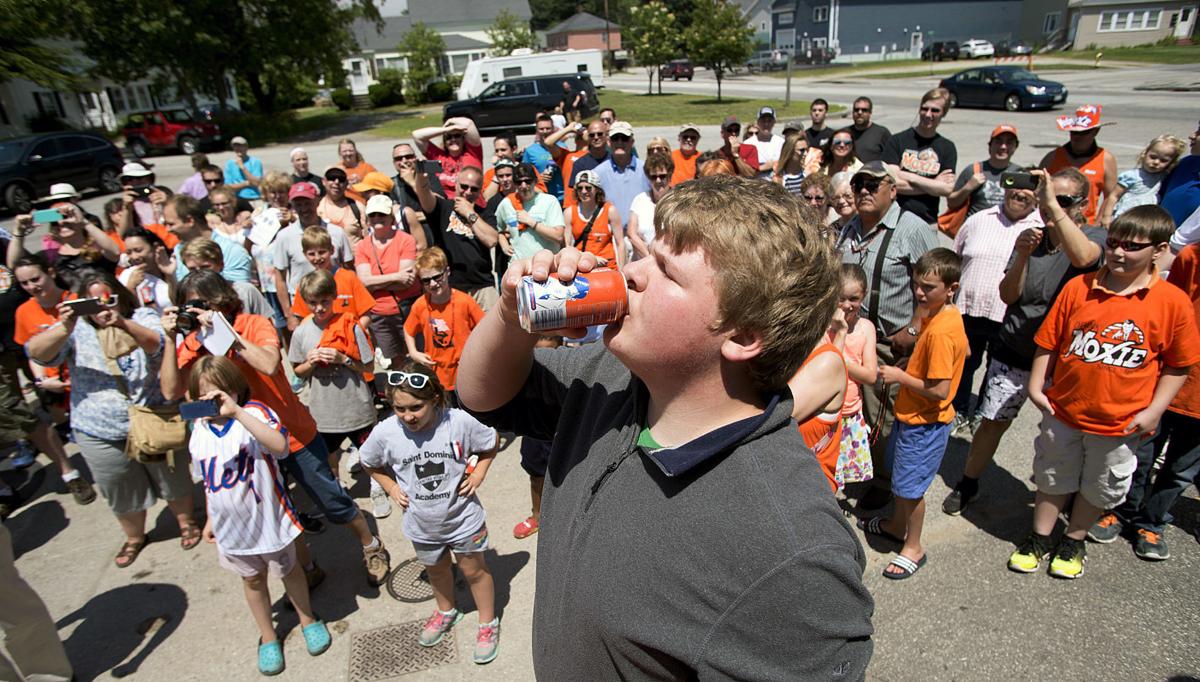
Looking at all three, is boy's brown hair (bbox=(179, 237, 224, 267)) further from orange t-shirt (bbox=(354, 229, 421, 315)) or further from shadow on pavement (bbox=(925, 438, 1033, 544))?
shadow on pavement (bbox=(925, 438, 1033, 544))

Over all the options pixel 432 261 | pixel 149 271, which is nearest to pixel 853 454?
pixel 432 261

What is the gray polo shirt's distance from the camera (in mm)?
4168

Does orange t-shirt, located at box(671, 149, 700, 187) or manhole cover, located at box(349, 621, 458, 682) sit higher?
orange t-shirt, located at box(671, 149, 700, 187)

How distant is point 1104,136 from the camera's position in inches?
639

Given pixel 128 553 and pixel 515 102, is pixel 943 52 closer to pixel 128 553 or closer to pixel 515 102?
pixel 515 102

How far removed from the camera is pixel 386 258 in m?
5.51

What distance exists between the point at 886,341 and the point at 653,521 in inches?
141

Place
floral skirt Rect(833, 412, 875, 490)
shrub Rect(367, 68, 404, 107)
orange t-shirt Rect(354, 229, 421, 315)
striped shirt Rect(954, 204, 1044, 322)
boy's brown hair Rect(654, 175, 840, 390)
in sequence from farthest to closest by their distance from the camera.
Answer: shrub Rect(367, 68, 404, 107) → orange t-shirt Rect(354, 229, 421, 315) → striped shirt Rect(954, 204, 1044, 322) → floral skirt Rect(833, 412, 875, 490) → boy's brown hair Rect(654, 175, 840, 390)

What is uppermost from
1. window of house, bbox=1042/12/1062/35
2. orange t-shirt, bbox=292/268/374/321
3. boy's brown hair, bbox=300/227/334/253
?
window of house, bbox=1042/12/1062/35

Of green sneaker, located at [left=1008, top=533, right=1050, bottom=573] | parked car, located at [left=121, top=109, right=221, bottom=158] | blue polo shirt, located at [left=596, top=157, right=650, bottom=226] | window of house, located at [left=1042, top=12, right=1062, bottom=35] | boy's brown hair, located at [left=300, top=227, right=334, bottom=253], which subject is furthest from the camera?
window of house, located at [left=1042, top=12, right=1062, bottom=35]

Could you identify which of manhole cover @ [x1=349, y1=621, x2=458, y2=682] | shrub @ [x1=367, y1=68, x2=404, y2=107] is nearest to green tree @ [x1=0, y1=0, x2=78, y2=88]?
manhole cover @ [x1=349, y1=621, x2=458, y2=682]

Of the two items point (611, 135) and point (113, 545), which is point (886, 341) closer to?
point (611, 135)

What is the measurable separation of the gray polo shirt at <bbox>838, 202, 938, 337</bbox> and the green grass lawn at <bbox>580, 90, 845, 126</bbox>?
20.5 meters

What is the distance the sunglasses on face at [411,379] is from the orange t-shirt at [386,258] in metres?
2.51
